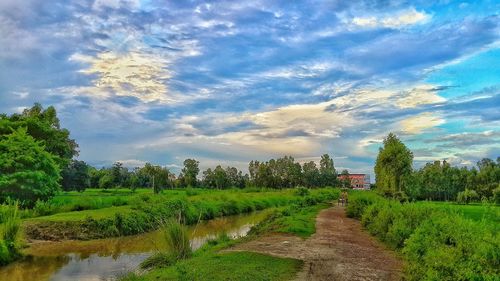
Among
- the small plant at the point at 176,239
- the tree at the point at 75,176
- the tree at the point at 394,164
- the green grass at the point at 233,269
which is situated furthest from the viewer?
the tree at the point at 75,176

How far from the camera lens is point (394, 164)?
52.7 metres

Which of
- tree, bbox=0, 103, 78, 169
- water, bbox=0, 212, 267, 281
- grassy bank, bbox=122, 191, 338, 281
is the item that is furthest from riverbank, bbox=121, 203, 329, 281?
tree, bbox=0, 103, 78, 169

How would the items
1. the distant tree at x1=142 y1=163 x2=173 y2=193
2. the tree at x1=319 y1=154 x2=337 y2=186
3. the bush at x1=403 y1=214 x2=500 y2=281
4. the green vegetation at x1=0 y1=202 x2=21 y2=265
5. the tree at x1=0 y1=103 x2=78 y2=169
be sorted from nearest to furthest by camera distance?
1. the bush at x1=403 y1=214 x2=500 y2=281
2. the green vegetation at x1=0 y1=202 x2=21 y2=265
3. the tree at x1=0 y1=103 x2=78 y2=169
4. the distant tree at x1=142 y1=163 x2=173 y2=193
5. the tree at x1=319 y1=154 x2=337 y2=186

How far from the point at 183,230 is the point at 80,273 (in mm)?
4178

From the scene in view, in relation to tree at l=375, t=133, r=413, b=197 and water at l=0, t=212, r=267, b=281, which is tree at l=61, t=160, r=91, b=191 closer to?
tree at l=375, t=133, r=413, b=197

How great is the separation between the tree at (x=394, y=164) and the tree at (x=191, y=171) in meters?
70.5

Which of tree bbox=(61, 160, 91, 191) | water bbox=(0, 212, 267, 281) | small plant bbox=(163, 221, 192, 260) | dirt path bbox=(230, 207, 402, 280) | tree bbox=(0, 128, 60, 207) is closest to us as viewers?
dirt path bbox=(230, 207, 402, 280)

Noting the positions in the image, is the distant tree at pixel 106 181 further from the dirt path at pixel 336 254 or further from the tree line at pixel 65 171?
the dirt path at pixel 336 254

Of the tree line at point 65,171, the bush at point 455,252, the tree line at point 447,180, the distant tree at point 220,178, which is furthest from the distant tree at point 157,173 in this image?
the bush at point 455,252

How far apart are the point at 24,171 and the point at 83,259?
15854mm

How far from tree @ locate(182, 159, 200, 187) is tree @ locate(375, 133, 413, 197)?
231 ft

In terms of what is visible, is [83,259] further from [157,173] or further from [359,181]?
[359,181]

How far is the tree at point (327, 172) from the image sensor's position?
134250mm

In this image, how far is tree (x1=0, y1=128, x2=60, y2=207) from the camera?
99.8 ft
